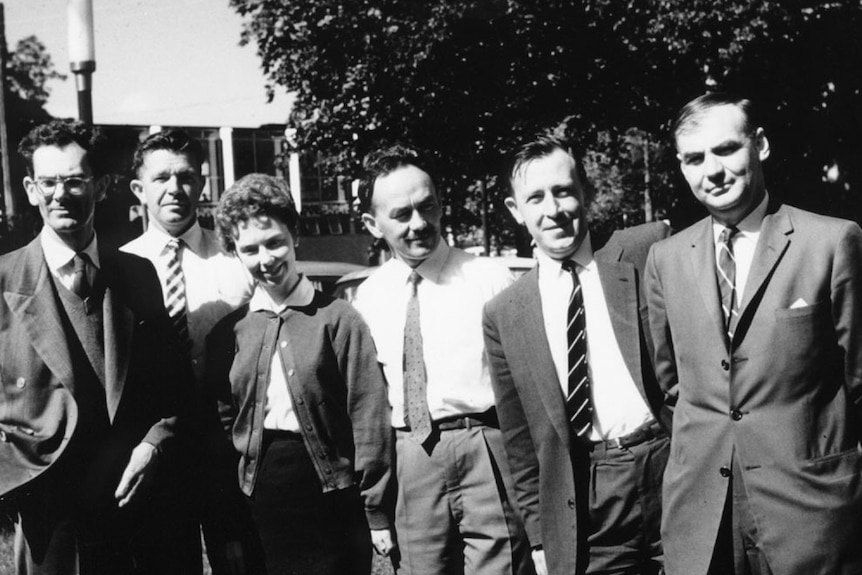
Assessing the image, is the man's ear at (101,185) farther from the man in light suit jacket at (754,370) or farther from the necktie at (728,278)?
the necktie at (728,278)

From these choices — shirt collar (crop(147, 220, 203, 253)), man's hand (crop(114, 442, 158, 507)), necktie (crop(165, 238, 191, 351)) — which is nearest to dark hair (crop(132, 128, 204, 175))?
shirt collar (crop(147, 220, 203, 253))

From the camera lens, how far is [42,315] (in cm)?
314

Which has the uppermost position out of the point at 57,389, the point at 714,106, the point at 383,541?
the point at 714,106

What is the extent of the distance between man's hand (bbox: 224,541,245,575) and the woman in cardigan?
0.06 meters

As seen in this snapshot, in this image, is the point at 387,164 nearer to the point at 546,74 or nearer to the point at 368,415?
the point at 368,415

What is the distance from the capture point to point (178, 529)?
141 inches

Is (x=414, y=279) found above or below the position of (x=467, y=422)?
above

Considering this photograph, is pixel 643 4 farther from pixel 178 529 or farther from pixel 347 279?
pixel 178 529

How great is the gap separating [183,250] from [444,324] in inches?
52.9

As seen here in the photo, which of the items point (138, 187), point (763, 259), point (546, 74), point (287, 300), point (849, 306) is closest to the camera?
point (849, 306)

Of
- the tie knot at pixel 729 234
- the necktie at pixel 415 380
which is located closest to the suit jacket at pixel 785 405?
the tie knot at pixel 729 234

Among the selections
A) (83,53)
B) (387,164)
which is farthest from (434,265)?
(83,53)

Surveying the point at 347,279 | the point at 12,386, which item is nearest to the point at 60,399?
the point at 12,386

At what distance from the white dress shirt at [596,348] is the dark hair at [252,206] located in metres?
1.15
